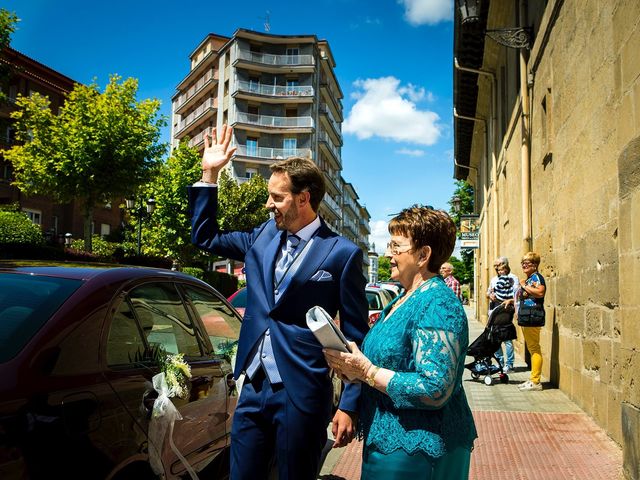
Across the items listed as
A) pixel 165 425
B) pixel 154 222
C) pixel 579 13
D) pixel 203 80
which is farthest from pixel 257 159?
pixel 165 425

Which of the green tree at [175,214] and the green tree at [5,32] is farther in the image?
the green tree at [175,214]

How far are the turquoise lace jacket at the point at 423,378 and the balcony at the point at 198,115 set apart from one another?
2343 inches

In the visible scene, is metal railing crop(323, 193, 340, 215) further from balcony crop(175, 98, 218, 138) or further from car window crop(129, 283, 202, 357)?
car window crop(129, 283, 202, 357)

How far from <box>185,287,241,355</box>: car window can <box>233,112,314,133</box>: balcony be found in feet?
174

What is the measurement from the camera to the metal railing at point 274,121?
56.4 metres

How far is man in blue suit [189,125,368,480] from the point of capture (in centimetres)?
250

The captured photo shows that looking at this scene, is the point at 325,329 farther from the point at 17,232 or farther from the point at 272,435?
the point at 17,232

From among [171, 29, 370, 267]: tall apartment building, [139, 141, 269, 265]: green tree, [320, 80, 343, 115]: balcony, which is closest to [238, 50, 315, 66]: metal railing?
[171, 29, 370, 267]: tall apartment building

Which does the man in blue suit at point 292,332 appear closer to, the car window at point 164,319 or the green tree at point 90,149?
the car window at point 164,319

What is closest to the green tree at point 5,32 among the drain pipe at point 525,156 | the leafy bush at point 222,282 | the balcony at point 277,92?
the leafy bush at point 222,282

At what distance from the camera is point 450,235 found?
2387mm

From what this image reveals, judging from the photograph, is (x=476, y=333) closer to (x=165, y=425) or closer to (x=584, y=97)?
(x=584, y=97)

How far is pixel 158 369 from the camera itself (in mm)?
2912

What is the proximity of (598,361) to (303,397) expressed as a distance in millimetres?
5013
